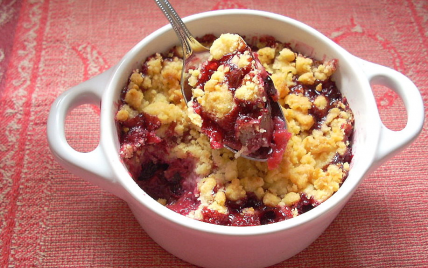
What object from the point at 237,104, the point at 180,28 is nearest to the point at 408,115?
the point at 237,104

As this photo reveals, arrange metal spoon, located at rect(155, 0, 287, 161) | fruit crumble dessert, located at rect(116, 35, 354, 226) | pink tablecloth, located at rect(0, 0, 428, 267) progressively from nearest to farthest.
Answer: fruit crumble dessert, located at rect(116, 35, 354, 226) → metal spoon, located at rect(155, 0, 287, 161) → pink tablecloth, located at rect(0, 0, 428, 267)

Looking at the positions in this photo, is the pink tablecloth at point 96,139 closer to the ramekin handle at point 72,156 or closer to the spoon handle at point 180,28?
the ramekin handle at point 72,156

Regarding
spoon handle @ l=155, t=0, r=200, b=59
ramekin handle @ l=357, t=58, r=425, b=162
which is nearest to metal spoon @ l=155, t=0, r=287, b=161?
spoon handle @ l=155, t=0, r=200, b=59

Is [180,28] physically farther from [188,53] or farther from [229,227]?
[229,227]

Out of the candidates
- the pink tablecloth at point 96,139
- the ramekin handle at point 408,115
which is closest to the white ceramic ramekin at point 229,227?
the ramekin handle at point 408,115

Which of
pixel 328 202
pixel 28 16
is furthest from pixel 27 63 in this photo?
pixel 328 202

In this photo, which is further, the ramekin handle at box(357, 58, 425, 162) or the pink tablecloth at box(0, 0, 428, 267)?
the pink tablecloth at box(0, 0, 428, 267)

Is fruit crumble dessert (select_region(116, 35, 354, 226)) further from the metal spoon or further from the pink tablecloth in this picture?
Result: the pink tablecloth
